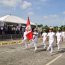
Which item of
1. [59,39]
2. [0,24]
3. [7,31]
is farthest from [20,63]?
[7,31]

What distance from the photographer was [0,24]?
107ft

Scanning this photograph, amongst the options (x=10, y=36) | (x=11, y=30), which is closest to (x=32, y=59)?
(x=10, y=36)

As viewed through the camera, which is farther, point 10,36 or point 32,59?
point 10,36

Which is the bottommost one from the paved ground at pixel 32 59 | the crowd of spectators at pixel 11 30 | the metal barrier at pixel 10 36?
the paved ground at pixel 32 59

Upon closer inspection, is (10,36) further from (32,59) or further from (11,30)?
(32,59)

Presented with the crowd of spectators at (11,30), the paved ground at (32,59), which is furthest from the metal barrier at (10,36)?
the paved ground at (32,59)

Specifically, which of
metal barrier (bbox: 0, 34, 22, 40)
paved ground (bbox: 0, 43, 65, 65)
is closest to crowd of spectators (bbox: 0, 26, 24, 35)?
metal barrier (bbox: 0, 34, 22, 40)

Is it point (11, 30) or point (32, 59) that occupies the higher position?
point (11, 30)

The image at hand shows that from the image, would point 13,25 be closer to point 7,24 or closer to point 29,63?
point 7,24

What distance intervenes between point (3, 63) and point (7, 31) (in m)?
22.9

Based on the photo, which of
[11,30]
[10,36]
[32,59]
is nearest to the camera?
[32,59]

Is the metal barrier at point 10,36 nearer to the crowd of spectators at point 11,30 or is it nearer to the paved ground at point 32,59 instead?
the crowd of spectators at point 11,30

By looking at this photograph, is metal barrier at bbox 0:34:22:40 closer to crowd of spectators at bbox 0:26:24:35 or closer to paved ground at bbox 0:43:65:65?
crowd of spectators at bbox 0:26:24:35

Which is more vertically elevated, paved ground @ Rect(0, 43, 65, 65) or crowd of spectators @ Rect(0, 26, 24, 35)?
crowd of spectators @ Rect(0, 26, 24, 35)
